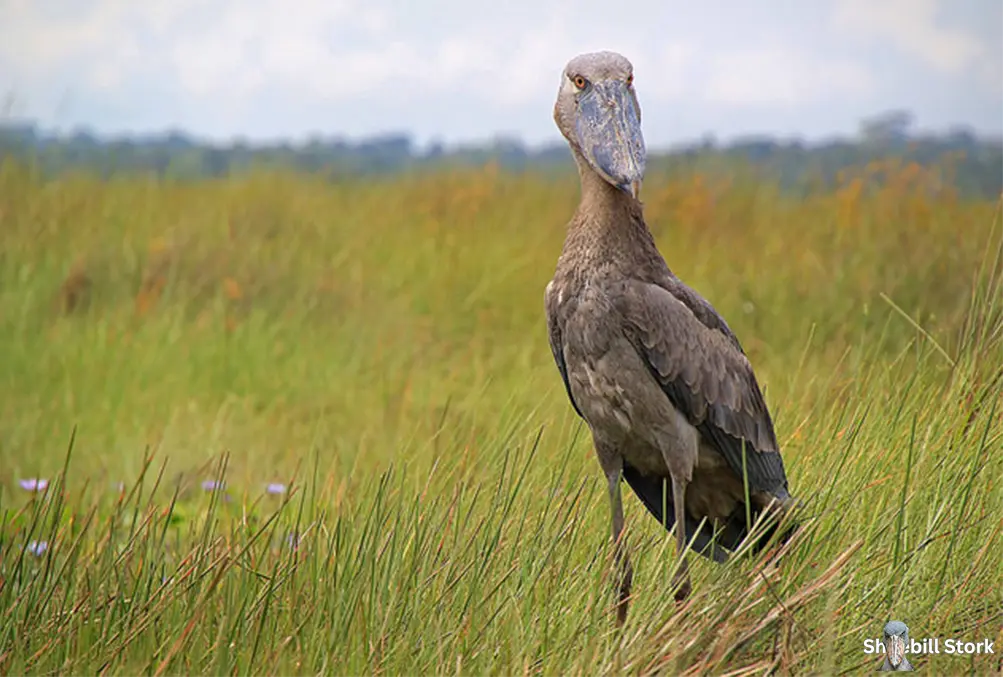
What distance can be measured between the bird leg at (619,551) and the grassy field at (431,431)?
4 cm

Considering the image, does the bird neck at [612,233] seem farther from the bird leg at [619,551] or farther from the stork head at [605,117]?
the bird leg at [619,551]

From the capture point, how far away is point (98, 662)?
2.57 m

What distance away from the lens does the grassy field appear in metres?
2.74

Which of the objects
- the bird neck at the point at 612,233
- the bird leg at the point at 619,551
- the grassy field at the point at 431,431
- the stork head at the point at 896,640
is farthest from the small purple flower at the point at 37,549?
the stork head at the point at 896,640

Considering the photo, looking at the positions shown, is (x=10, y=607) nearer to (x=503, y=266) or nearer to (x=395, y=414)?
(x=395, y=414)

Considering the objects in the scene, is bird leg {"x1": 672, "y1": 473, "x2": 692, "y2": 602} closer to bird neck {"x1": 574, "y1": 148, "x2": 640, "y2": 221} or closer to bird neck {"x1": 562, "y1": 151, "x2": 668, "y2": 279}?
bird neck {"x1": 562, "y1": 151, "x2": 668, "y2": 279}

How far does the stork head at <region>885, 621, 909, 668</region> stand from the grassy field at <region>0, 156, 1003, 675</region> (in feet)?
0.20

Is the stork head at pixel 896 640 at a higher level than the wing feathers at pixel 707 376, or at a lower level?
lower

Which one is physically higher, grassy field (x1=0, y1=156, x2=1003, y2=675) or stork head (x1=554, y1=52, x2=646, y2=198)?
stork head (x1=554, y1=52, x2=646, y2=198)

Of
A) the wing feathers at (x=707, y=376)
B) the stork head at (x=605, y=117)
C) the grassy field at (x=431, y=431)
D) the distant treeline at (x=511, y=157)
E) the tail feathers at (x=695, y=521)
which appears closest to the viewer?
the grassy field at (x=431, y=431)

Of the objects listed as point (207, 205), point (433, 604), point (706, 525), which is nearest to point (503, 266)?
point (207, 205)

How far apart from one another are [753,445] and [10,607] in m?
1.76

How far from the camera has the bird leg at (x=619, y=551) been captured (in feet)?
9.91

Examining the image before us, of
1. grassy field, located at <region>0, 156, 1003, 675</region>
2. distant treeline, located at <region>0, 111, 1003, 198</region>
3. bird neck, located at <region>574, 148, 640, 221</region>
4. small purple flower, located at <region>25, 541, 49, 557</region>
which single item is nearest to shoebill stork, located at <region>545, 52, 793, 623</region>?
bird neck, located at <region>574, 148, 640, 221</region>
